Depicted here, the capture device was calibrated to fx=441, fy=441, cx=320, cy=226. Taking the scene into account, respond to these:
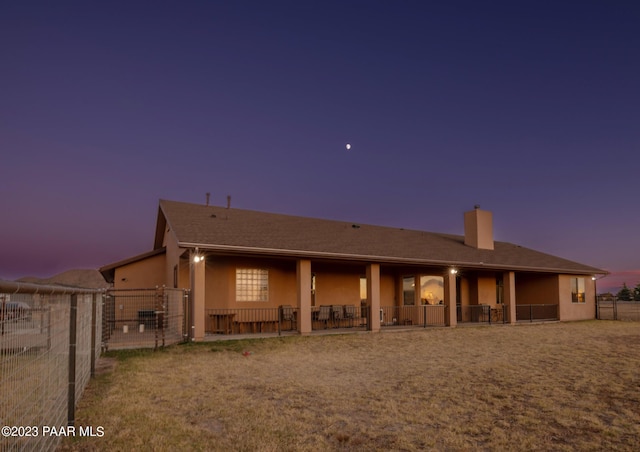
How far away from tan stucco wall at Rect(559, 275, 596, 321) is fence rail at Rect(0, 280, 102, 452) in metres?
26.0

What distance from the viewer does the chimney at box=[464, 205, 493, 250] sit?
25344mm

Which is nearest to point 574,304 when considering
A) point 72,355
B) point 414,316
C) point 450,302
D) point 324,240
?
point 450,302

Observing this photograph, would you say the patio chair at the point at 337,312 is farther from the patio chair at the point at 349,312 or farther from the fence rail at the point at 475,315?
the fence rail at the point at 475,315

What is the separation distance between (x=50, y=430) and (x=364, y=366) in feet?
23.0

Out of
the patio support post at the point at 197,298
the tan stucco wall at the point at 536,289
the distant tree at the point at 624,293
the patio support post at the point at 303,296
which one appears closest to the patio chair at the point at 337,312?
the patio support post at the point at 303,296

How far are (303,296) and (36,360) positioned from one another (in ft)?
40.8

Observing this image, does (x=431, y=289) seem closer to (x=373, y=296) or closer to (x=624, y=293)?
(x=373, y=296)

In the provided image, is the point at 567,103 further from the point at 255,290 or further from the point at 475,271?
the point at 255,290

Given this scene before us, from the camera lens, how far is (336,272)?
20.2 meters

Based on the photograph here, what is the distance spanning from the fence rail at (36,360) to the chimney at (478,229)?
23289mm

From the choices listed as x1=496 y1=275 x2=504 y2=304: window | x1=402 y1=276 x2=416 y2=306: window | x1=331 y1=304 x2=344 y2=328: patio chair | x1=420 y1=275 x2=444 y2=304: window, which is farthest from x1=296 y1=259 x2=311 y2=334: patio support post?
x1=496 y1=275 x2=504 y2=304: window

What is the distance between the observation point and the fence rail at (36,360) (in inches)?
116

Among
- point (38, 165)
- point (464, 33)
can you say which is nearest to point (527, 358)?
point (464, 33)

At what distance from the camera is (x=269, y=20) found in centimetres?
2045
